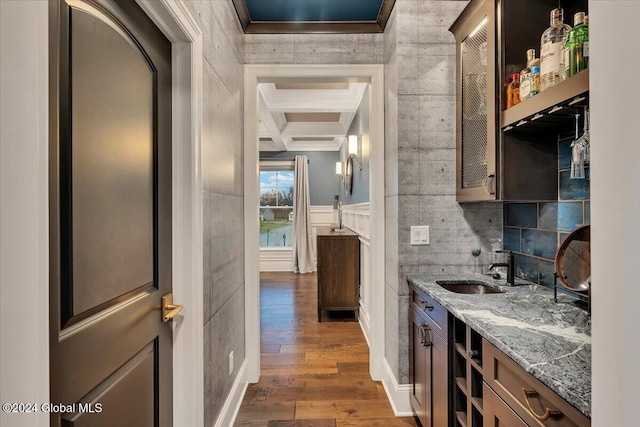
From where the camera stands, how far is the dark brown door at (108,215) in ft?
2.50

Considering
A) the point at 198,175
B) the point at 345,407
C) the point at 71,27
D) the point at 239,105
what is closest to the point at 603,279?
the point at 71,27

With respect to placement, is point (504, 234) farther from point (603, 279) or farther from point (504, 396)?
point (603, 279)

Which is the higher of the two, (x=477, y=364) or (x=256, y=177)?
(x=256, y=177)

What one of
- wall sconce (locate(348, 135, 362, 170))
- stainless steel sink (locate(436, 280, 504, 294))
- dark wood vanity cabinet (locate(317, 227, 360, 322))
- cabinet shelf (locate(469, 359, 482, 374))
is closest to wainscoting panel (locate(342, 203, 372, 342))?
dark wood vanity cabinet (locate(317, 227, 360, 322))

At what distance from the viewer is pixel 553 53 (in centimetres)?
126

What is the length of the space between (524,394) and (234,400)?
5.68 ft

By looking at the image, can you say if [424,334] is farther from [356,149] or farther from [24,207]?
[356,149]

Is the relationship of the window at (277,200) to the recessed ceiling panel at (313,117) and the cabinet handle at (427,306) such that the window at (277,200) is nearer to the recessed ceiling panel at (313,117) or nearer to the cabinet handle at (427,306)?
the recessed ceiling panel at (313,117)

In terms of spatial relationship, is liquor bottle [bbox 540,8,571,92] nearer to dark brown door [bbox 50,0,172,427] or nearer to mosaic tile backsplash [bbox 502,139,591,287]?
mosaic tile backsplash [bbox 502,139,591,287]

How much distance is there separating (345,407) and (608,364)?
77.4 inches

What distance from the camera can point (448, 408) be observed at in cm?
149

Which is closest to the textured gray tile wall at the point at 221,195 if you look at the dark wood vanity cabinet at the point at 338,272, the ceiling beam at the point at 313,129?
the dark wood vanity cabinet at the point at 338,272

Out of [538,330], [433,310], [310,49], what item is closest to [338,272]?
[433,310]

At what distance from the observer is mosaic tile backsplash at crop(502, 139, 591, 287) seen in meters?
1.49
